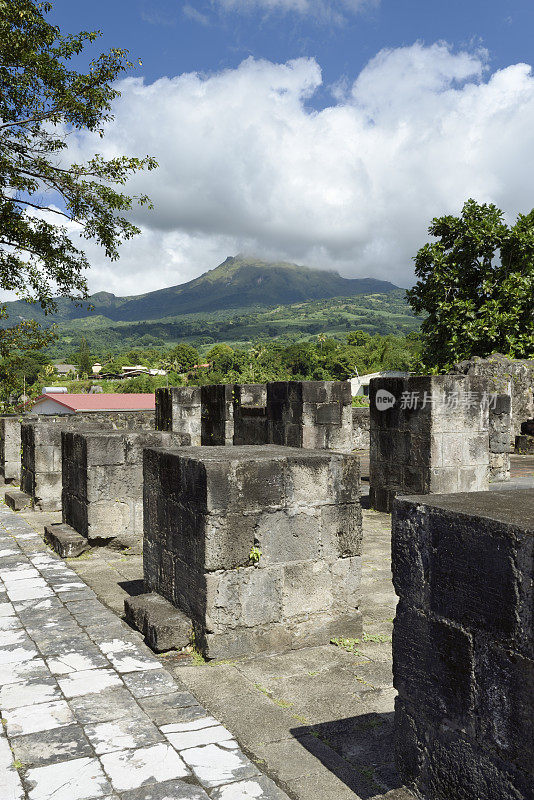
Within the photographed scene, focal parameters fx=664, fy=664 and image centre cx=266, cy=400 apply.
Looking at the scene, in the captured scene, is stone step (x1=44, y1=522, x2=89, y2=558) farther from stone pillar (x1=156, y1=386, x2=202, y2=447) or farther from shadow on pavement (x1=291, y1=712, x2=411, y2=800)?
stone pillar (x1=156, y1=386, x2=202, y2=447)

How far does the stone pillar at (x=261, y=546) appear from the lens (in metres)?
4.08

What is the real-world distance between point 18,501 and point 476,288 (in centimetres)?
1632

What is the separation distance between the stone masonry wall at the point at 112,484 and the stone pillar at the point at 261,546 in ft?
8.58

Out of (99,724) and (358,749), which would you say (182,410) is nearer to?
(99,724)

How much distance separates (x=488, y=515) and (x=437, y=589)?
352 mm

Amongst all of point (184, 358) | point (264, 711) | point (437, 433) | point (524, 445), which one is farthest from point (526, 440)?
point (184, 358)

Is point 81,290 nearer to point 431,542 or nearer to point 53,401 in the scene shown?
point 431,542

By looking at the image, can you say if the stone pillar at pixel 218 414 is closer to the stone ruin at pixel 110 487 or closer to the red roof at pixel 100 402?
the stone ruin at pixel 110 487

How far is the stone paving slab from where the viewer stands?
8.90 ft

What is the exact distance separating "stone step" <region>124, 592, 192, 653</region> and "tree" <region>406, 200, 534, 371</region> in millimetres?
17114

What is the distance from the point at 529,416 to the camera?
15.1 metres

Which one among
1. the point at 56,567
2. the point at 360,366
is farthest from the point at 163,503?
the point at 360,366

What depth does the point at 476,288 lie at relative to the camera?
2141 cm

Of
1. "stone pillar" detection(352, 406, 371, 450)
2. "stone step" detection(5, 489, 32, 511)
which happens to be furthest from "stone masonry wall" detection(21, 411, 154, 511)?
"stone pillar" detection(352, 406, 371, 450)
